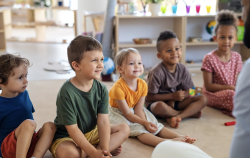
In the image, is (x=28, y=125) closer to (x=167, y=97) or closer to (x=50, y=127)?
(x=50, y=127)

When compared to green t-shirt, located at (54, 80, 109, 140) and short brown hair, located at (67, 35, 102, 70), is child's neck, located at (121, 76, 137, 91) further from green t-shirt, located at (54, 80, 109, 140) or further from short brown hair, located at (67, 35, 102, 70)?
short brown hair, located at (67, 35, 102, 70)

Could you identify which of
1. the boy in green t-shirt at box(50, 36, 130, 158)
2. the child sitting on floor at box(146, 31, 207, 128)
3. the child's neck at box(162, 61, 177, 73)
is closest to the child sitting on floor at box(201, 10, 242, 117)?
the child sitting on floor at box(146, 31, 207, 128)

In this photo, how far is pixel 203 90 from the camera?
236 cm

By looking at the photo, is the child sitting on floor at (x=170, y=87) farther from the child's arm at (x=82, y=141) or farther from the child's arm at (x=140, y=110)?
the child's arm at (x=82, y=141)

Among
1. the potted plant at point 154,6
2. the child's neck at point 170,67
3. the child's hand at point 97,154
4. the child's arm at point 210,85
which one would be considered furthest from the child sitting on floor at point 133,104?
the potted plant at point 154,6

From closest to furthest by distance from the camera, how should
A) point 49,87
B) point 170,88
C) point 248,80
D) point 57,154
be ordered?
point 248,80 < point 57,154 < point 170,88 < point 49,87

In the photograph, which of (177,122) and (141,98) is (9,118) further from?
(177,122)

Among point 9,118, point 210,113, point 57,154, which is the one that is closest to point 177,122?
point 210,113

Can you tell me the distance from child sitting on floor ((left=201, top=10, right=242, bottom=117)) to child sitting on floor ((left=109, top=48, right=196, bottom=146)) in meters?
0.65

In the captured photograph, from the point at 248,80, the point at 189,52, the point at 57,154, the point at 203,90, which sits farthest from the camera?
the point at 189,52

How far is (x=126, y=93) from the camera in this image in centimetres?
176

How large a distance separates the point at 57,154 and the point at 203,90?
1.34 m

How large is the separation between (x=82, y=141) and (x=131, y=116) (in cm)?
44

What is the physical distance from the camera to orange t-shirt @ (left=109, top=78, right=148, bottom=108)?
1.74m
